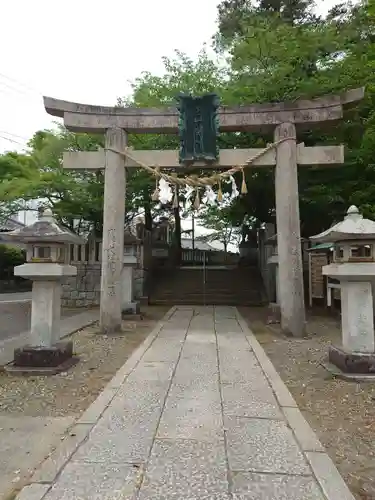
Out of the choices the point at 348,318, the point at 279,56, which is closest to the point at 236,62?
the point at 279,56

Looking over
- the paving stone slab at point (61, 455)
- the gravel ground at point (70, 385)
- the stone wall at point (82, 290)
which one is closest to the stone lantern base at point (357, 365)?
the gravel ground at point (70, 385)

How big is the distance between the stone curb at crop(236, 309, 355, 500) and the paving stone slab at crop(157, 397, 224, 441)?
0.68m

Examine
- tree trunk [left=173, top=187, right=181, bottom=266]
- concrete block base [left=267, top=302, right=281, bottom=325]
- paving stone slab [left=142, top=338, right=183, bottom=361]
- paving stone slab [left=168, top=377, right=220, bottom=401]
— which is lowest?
paving stone slab [left=168, top=377, right=220, bottom=401]

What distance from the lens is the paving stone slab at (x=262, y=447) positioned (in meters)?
2.82

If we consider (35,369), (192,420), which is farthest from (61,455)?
(35,369)

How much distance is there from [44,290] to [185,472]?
4.01 metres

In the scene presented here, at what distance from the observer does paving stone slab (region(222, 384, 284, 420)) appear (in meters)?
3.91

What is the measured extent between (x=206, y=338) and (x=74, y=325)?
357 cm

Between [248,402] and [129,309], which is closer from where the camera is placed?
[248,402]

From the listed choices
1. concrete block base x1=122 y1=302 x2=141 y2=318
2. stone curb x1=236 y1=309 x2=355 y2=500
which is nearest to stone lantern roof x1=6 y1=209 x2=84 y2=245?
stone curb x1=236 y1=309 x2=355 y2=500

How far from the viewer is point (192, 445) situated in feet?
10.3

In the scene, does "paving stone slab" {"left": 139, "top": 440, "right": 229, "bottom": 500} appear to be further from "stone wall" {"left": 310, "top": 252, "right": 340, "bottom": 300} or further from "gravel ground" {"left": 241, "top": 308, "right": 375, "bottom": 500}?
"stone wall" {"left": 310, "top": 252, "right": 340, "bottom": 300}

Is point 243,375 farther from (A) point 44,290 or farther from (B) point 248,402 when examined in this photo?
(A) point 44,290

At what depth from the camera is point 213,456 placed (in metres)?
2.95
